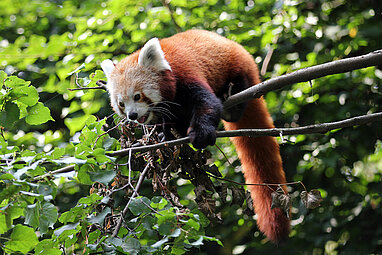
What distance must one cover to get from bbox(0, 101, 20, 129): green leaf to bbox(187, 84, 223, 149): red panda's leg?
3.83 feet

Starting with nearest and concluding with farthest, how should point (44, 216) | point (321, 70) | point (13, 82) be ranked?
point (44, 216)
point (13, 82)
point (321, 70)

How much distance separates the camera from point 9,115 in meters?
2.23

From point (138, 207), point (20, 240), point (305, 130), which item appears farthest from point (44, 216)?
point (305, 130)

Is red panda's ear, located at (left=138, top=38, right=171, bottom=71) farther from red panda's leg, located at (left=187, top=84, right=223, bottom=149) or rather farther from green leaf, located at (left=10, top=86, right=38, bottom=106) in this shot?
green leaf, located at (left=10, top=86, right=38, bottom=106)

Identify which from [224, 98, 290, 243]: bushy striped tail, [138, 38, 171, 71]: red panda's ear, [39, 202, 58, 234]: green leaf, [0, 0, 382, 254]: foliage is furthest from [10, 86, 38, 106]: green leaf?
[224, 98, 290, 243]: bushy striped tail

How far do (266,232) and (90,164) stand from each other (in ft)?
4.93

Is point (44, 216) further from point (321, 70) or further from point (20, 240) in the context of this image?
point (321, 70)

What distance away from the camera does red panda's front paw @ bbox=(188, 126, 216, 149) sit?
10.1 feet

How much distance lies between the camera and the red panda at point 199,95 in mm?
3230

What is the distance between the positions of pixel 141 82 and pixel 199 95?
1.51 feet

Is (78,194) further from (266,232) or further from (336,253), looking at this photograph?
(336,253)

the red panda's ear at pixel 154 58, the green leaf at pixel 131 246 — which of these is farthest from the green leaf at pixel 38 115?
the red panda's ear at pixel 154 58

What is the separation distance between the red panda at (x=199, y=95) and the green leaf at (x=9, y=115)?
3.22ft

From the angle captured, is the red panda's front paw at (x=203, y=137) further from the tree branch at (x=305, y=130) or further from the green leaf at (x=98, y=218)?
the green leaf at (x=98, y=218)
